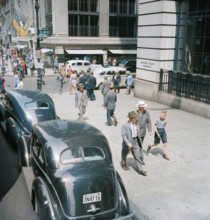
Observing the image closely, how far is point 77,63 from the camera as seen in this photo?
106 feet

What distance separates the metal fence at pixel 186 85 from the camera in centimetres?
1341

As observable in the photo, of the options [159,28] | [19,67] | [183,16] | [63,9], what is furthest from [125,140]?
[63,9]

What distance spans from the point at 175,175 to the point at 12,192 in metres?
4.46

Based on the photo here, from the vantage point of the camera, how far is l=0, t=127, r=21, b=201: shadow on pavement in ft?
23.8

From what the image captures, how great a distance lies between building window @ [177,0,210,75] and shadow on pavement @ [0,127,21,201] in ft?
38.1

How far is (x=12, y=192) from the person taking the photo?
6.98m

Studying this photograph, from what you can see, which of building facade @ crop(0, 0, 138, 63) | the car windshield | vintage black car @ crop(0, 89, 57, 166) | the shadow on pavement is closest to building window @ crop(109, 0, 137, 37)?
building facade @ crop(0, 0, 138, 63)

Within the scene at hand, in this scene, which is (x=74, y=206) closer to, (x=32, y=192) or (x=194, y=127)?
(x=32, y=192)

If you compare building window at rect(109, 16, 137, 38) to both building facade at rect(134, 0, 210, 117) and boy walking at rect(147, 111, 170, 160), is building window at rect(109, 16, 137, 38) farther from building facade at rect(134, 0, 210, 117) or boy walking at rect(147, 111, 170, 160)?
boy walking at rect(147, 111, 170, 160)

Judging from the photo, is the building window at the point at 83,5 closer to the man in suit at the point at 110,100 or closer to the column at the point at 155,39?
the column at the point at 155,39

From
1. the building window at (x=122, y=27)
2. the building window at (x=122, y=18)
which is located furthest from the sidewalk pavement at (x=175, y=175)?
the building window at (x=122, y=18)

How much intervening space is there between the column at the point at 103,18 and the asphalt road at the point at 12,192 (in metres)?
34.5

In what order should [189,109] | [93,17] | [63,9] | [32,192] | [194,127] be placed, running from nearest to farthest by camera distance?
[32,192], [194,127], [189,109], [63,9], [93,17]

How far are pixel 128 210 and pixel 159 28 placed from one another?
41.8 feet
